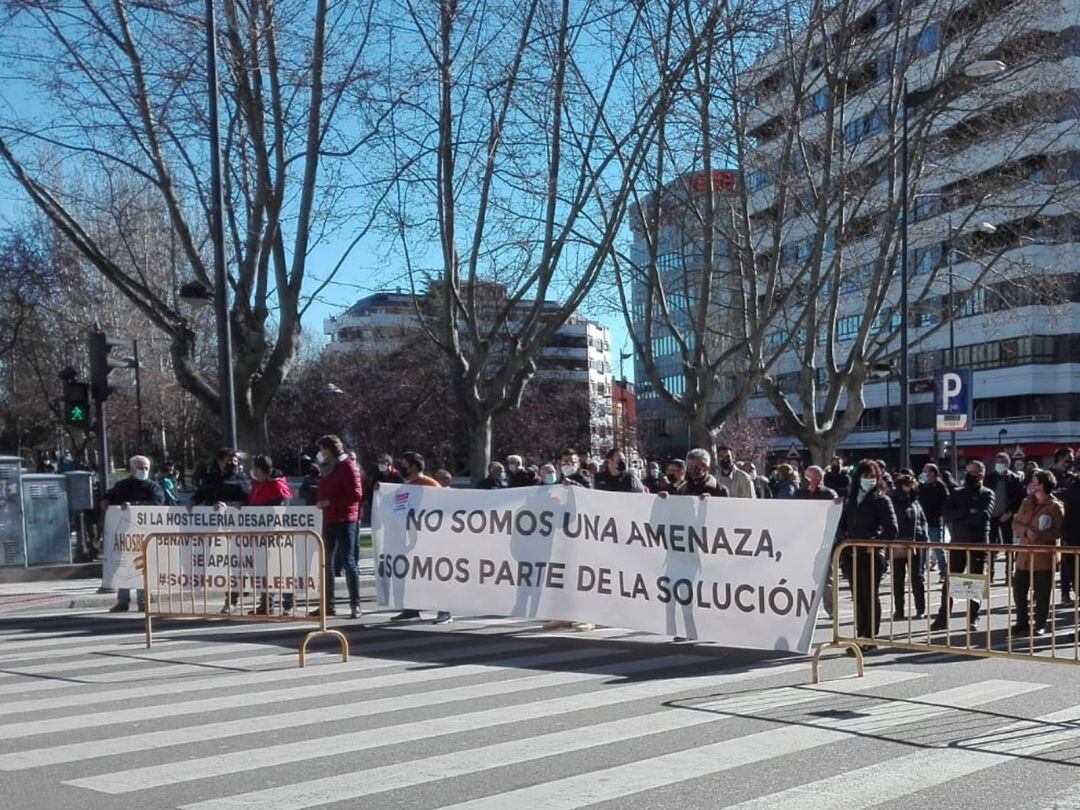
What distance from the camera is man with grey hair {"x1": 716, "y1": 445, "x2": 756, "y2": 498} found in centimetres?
1602

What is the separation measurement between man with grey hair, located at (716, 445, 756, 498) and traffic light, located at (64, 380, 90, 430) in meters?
9.53

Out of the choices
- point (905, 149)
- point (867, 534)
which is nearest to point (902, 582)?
point (867, 534)

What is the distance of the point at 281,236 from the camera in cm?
2052

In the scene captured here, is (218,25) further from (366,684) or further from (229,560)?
(366,684)

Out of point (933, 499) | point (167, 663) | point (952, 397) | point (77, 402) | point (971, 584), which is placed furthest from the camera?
point (952, 397)

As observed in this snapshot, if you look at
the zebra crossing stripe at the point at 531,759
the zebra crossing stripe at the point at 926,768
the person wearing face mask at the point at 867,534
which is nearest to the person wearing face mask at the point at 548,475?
the person wearing face mask at the point at 867,534

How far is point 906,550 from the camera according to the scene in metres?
12.5

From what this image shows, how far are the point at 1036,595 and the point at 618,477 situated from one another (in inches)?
172

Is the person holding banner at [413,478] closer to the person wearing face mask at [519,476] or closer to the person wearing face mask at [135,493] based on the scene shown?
the person wearing face mask at [519,476]

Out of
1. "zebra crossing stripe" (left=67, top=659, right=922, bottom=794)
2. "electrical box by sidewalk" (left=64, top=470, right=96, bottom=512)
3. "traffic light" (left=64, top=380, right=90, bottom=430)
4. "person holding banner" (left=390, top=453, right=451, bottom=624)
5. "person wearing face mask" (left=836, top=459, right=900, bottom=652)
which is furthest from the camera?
"electrical box by sidewalk" (left=64, top=470, right=96, bottom=512)

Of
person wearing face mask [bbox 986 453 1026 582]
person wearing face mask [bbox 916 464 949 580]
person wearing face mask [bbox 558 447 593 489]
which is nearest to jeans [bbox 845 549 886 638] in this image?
person wearing face mask [bbox 916 464 949 580]

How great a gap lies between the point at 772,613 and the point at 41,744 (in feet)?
18.3

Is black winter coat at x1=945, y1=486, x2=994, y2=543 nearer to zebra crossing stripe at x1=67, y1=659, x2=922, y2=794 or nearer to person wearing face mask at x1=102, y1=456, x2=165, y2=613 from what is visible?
zebra crossing stripe at x1=67, y1=659, x2=922, y2=794

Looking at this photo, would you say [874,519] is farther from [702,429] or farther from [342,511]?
[702,429]
